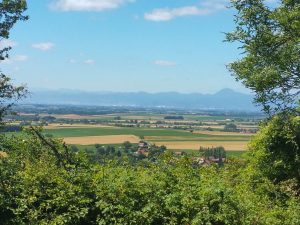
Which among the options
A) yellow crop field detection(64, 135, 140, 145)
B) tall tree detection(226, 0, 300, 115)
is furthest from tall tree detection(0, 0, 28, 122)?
yellow crop field detection(64, 135, 140, 145)

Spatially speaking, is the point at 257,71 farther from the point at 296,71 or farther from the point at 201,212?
the point at 201,212

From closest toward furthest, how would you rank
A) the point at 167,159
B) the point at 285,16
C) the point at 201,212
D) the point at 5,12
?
the point at 201,212
the point at 167,159
the point at 5,12
the point at 285,16

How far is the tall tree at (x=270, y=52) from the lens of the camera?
17312mm

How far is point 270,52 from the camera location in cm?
1852

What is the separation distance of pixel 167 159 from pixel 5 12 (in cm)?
745

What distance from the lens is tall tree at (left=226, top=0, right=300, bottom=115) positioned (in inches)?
682

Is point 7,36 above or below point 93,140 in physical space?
above

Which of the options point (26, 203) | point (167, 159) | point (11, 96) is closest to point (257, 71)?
point (167, 159)

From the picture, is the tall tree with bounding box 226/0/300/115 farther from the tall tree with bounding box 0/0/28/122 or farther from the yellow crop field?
the yellow crop field

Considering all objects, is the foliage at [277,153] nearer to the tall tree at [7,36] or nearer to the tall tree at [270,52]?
the tall tree at [270,52]

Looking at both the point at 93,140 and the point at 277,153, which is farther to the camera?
the point at 93,140

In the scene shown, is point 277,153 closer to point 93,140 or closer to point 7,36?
point 7,36

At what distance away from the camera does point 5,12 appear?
1501 cm

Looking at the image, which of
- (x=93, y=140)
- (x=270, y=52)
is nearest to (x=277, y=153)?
(x=270, y=52)
